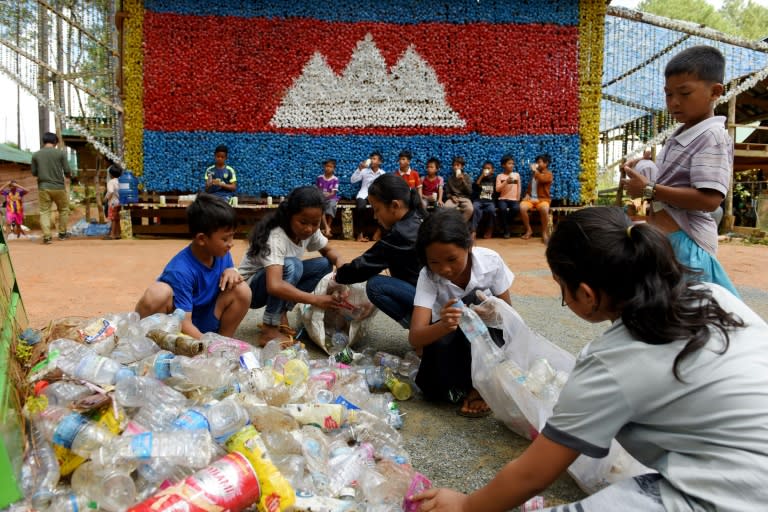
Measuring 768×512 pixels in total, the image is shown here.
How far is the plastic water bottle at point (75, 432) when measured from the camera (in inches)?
74.7

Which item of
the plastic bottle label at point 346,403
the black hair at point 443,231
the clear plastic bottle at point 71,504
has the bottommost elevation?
the clear plastic bottle at point 71,504

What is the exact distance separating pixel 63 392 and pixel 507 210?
35.7ft

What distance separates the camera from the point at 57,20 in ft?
44.4

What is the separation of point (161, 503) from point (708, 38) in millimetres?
14018

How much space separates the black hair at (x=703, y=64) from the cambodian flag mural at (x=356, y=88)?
32.2 feet

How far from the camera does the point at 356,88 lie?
12.1m

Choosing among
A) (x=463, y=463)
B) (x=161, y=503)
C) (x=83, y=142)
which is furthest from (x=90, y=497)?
(x=83, y=142)

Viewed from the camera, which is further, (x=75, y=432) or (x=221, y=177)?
(x=221, y=177)

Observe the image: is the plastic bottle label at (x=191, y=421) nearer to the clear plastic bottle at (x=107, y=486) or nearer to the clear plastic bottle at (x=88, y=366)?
the clear plastic bottle at (x=107, y=486)

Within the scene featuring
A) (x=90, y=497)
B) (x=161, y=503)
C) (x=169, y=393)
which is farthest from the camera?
(x=169, y=393)

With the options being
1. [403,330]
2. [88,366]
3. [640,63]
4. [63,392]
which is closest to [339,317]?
[403,330]

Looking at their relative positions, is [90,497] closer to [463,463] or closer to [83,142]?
[463,463]

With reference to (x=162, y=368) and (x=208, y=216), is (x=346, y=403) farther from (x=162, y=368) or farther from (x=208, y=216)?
(x=208, y=216)

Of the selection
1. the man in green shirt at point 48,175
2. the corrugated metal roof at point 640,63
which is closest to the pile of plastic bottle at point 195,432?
the man in green shirt at point 48,175
